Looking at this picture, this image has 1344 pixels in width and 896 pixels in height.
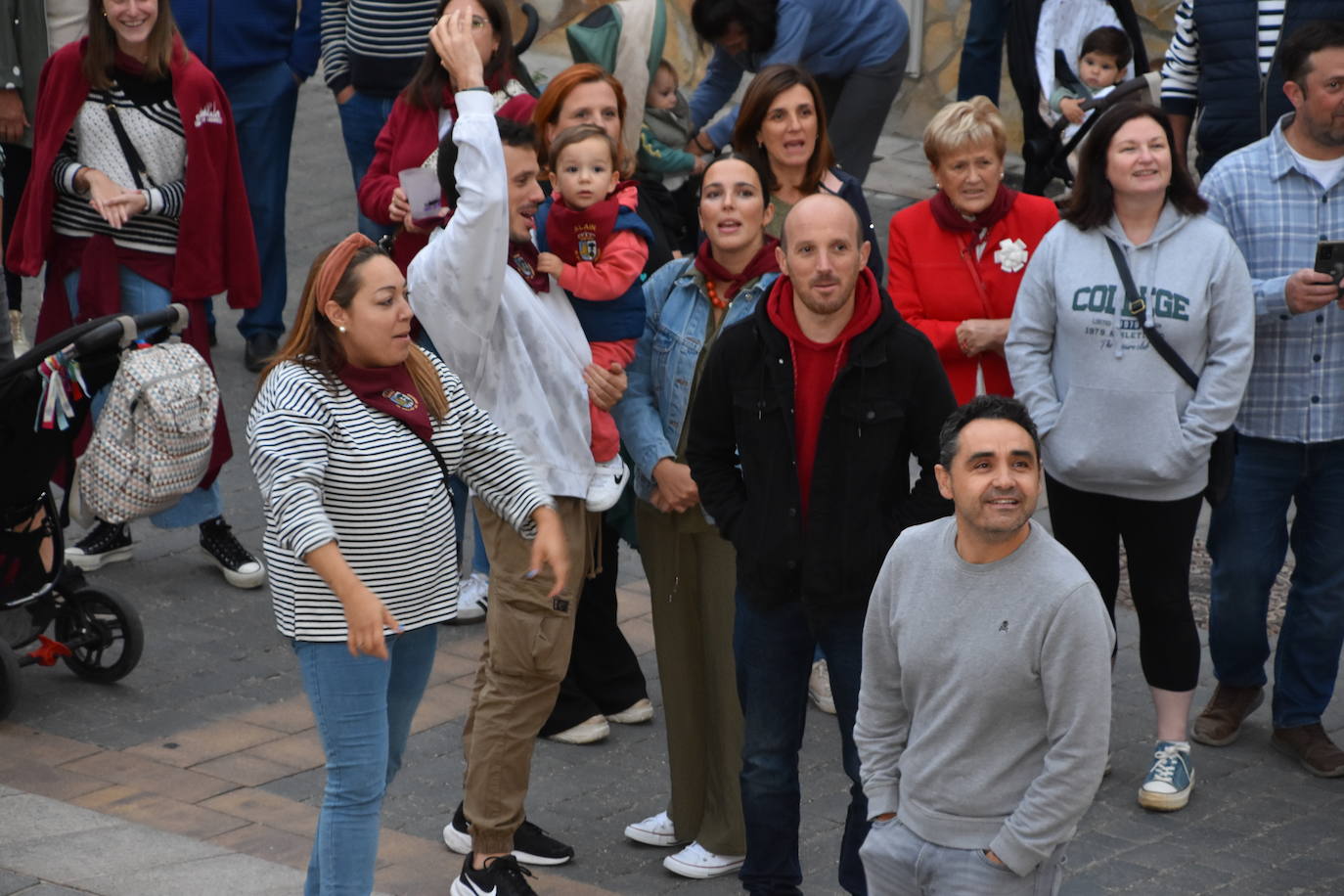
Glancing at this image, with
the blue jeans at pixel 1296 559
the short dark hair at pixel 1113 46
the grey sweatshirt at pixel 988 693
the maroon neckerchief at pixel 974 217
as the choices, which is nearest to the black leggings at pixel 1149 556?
the blue jeans at pixel 1296 559

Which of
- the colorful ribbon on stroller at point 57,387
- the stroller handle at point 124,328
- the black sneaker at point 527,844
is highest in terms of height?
the stroller handle at point 124,328

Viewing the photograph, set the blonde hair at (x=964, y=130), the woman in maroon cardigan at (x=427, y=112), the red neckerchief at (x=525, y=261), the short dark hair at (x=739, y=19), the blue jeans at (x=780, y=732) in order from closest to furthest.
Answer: the blue jeans at (x=780, y=732) → the red neckerchief at (x=525, y=261) → the blonde hair at (x=964, y=130) → the woman in maroon cardigan at (x=427, y=112) → the short dark hair at (x=739, y=19)

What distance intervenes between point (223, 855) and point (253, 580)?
8.06ft

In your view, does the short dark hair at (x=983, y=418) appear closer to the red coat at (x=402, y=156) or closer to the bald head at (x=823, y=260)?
the bald head at (x=823, y=260)

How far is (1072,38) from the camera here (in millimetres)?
9375

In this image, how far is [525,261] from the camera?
5.34 metres

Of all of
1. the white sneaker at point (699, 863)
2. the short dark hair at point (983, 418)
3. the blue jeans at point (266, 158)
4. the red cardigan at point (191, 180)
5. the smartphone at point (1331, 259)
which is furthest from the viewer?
the blue jeans at point (266, 158)

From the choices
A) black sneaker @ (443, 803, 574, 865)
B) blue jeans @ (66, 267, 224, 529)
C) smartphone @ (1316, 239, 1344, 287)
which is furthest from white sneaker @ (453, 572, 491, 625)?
smartphone @ (1316, 239, 1344, 287)

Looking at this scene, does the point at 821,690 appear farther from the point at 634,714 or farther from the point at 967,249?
the point at 967,249

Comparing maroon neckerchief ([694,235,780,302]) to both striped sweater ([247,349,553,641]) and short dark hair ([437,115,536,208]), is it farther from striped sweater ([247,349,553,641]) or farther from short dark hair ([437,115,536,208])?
striped sweater ([247,349,553,641])

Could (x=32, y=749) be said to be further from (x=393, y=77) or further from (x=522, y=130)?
(x=393, y=77)

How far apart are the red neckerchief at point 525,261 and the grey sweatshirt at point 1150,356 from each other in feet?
→ 4.86

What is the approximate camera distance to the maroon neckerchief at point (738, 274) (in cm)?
539

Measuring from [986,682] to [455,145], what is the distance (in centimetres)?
216
